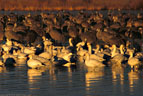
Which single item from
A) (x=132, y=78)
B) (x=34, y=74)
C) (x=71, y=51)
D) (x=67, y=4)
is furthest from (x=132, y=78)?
(x=67, y=4)

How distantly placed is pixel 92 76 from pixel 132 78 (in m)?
1.79

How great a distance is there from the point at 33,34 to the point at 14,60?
528 inches

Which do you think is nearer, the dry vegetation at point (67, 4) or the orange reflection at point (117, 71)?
the orange reflection at point (117, 71)

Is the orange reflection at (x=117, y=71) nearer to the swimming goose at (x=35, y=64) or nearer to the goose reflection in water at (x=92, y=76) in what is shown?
the goose reflection in water at (x=92, y=76)

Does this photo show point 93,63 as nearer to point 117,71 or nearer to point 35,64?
point 117,71

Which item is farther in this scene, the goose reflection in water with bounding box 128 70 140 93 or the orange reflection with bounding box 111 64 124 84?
the orange reflection with bounding box 111 64 124 84

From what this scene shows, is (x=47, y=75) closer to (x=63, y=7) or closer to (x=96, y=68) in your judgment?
(x=96, y=68)

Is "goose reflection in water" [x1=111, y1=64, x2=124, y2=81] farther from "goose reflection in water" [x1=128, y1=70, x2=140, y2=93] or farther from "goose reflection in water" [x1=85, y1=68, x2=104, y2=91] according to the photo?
"goose reflection in water" [x1=85, y1=68, x2=104, y2=91]

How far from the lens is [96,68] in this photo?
2373 cm

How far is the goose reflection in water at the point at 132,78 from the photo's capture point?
18606 mm

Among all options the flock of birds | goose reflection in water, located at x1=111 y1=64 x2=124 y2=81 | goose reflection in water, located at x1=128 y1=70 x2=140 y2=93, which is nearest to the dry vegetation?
the flock of birds

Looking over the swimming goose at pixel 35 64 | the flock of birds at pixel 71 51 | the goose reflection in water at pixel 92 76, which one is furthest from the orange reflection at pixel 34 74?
the goose reflection in water at pixel 92 76

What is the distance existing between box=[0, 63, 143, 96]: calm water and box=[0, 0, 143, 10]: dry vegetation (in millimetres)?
73653

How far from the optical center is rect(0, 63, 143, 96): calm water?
17547mm
